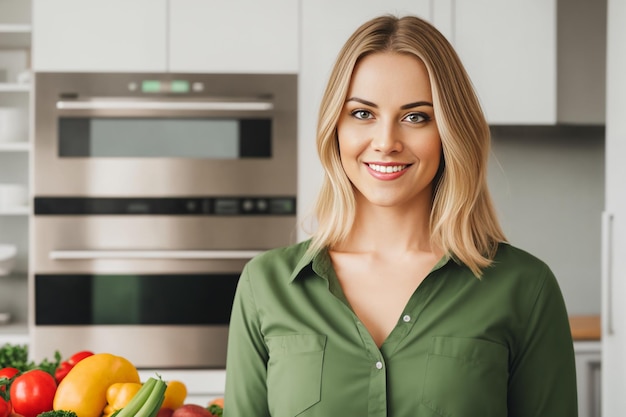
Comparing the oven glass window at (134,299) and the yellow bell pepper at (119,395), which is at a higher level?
the yellow bell pepper at (119,395)

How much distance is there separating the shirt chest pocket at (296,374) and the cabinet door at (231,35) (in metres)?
2.02

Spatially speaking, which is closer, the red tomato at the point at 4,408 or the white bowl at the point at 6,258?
the red tomato at the point at 4,408

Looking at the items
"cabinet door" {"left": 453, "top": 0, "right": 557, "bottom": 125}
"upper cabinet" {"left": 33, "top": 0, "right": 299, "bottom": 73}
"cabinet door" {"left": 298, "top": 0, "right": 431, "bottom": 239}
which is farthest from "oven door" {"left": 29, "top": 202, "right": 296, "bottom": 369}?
"cabinet door" {"left": 453, "top": 0, "right": 557, "bottom": 125}

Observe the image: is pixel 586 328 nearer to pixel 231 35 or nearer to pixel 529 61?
pixel 529 61

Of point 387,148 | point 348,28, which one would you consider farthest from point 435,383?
point 348,28

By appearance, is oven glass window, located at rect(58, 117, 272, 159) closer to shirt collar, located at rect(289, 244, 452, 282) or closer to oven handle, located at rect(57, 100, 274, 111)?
oven handle, located at rect(57, 100, 274, 111)

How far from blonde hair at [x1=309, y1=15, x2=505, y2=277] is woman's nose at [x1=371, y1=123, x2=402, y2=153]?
0.06 m

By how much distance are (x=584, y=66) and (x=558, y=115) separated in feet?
0.77

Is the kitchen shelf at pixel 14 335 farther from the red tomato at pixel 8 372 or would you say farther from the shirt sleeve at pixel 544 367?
the shirt sleeve at pixel 544 367

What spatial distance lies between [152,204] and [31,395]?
1.83 m

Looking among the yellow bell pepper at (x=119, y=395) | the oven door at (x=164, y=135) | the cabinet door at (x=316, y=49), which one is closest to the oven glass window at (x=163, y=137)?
the oven door at (x=164, y=135)

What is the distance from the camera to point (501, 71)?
307cm

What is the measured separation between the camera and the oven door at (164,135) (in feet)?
9.67

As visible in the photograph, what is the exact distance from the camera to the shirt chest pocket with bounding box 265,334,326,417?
1091mm
